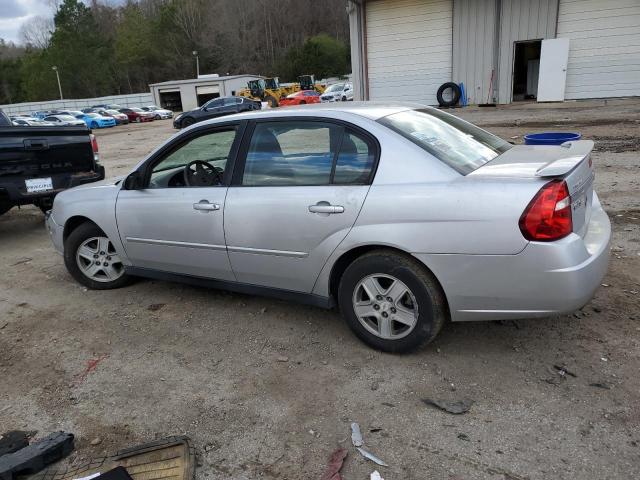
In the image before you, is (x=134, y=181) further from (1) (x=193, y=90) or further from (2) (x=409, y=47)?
(1) (x=193, y=90)

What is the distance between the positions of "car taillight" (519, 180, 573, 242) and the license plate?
582 cm

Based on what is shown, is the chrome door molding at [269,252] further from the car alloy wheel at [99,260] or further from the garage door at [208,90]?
the garage door at [208,90]

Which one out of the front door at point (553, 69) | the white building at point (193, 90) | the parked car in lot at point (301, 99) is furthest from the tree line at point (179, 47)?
the front door at point (553, 69)

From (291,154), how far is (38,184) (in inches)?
167

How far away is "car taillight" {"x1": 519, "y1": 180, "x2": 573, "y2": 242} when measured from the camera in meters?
2.74

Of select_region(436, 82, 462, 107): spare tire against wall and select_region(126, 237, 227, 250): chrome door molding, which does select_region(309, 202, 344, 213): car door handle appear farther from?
select_region(436, 82, 462, 107): spare tire against wall

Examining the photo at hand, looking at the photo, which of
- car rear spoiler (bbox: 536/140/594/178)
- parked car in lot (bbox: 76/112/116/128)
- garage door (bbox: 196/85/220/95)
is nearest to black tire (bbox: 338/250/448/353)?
car rear spoiler (bbox: 536/140/594/178)

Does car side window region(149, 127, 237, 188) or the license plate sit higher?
car side window region(149, 127, 237, 188)

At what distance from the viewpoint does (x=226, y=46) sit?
3787 inches

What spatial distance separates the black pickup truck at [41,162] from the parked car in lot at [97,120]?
36949mm

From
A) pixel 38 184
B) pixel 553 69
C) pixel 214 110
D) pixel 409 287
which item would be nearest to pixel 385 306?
pixel 409 287

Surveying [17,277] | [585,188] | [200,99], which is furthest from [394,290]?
[200,99]

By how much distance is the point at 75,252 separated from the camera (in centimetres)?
483

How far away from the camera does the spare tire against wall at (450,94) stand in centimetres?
2256
